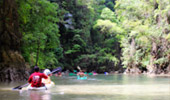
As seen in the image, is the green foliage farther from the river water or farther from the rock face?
the river water

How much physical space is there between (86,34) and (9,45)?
3483cm

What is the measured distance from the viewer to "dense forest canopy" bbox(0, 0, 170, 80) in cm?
2602

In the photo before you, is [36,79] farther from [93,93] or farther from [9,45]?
[9,45]

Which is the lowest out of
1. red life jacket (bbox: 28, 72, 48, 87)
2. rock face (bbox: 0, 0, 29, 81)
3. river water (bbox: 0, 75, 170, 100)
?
river water (bbox: 0, 75, 170, 100)

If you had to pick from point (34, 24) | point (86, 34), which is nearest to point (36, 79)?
point (34, 24)

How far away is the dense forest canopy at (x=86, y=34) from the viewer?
85.4 feet

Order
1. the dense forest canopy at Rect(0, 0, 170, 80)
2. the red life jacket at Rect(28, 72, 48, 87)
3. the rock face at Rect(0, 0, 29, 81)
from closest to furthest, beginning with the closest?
the red life jacket at Rect(28, 72, 48, 87), the rock face at Rect(0, 0, 29, 81), the dense forest canopy at Rect(0, 0, 170, 80)

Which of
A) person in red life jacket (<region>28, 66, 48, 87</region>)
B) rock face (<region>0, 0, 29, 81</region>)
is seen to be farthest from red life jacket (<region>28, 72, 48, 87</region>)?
rock face (<region>0, 0, 29, 81</region>)

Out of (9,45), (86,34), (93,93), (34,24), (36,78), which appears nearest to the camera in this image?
(93,93)

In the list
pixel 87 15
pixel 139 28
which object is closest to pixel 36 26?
pixel 139 28

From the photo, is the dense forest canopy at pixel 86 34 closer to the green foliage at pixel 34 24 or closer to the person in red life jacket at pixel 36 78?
the green foliage at pixel 34 24

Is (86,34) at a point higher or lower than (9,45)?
higher

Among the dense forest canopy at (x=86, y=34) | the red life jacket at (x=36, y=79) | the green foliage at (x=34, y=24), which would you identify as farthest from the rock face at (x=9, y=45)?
the red life jacket at (x=36, y=79)

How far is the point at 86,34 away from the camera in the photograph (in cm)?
5819
